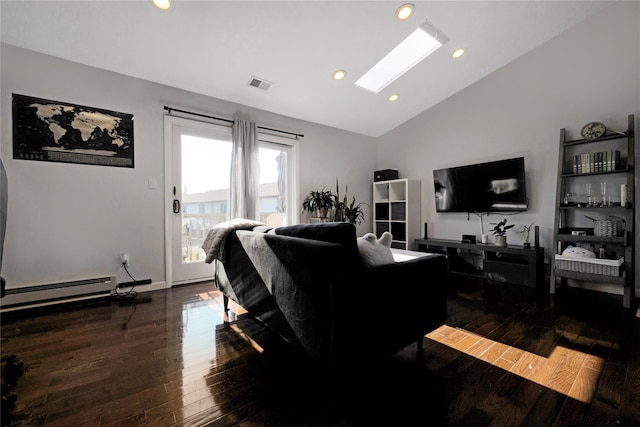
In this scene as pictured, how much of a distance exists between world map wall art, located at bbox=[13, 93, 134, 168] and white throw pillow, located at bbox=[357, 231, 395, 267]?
278cm

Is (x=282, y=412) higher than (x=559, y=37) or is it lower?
A: lower

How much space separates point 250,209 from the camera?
140 inches

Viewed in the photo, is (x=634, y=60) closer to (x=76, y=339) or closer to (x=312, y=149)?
(x=312, y=149)

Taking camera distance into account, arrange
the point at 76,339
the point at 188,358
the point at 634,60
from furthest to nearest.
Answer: the point at 634,60, the point at 76,339, the point at 188,358

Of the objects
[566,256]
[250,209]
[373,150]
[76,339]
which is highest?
[373,150]

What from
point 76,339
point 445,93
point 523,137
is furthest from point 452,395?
point 445,93

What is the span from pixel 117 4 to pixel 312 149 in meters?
2.74

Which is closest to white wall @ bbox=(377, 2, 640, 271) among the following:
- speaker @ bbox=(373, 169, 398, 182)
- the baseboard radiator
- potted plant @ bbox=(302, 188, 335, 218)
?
speaker @ bbox=(373, 169, 398, 182)

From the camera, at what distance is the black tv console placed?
297 cm

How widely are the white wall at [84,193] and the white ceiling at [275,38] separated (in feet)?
0.54

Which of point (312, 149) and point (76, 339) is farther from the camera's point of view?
point (312, 149)

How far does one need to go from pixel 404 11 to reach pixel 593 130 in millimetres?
2311

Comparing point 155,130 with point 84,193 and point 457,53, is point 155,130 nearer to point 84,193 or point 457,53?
point 84,193

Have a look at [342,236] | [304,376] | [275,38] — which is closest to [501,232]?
[342,236]
